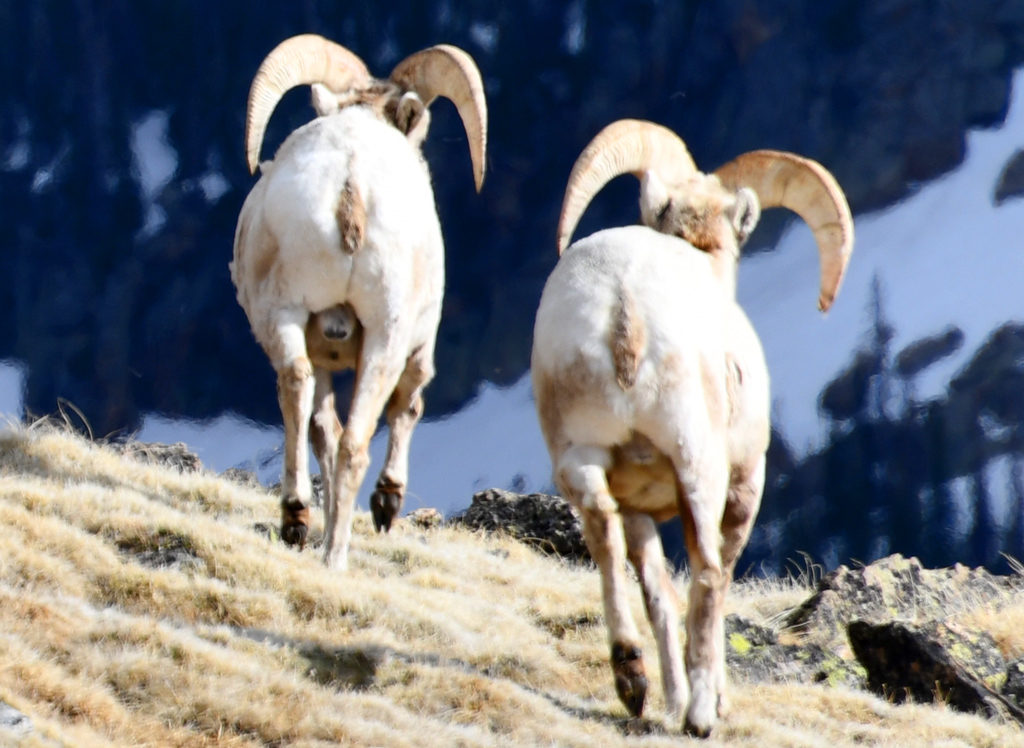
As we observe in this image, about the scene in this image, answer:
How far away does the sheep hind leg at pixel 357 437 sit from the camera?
7684 mm

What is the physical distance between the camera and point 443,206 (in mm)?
18125

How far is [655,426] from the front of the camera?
5.84m

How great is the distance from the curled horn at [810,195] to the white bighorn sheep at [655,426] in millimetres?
801

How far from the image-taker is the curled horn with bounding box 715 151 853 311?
7172mm

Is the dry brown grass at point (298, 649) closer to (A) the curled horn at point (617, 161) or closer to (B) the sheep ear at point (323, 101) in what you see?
(A) the curled horn at point (617, 161)

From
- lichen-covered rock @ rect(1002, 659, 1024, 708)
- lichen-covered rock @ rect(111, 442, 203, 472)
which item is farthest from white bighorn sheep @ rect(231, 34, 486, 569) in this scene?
lichen-covered rock @ rect(1002, 659, 1024, 708)

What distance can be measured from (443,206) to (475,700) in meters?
12.5

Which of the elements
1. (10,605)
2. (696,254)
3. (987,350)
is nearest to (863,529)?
(987,350)

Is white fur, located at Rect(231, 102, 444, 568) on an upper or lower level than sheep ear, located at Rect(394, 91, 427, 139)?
lower

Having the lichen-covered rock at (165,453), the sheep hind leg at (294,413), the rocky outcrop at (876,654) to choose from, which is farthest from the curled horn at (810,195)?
the lichen-covered rock at (165,453)

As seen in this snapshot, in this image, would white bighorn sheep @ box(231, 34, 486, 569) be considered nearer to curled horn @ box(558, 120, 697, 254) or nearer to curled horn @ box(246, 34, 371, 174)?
curled horn @ box(246, 34, 371, 174)

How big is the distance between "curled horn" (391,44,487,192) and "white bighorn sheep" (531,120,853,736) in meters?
2.69

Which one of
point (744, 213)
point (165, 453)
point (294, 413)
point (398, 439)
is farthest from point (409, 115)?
point (165, 453)

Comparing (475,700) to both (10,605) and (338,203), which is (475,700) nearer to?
(10,605)
